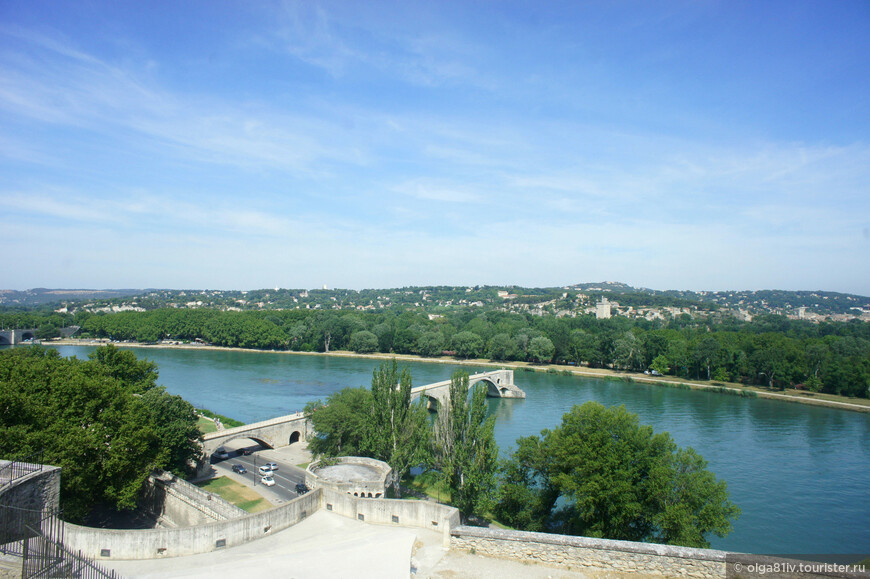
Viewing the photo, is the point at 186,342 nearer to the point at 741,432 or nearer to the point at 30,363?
the point at 30,363

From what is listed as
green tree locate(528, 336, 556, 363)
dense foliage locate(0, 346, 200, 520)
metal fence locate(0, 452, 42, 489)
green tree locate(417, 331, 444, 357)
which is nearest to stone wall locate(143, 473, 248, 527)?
dense foliage locate(0, 346, 200, 520)

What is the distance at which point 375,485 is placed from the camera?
16.2 m

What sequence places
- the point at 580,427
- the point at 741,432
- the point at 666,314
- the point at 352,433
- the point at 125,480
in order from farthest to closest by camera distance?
the point at 666,314
the point at 741,432
the point at 352,433
the point at 580,427
the point at 125,480

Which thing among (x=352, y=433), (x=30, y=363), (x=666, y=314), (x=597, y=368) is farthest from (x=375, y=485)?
(x=666, y=314)

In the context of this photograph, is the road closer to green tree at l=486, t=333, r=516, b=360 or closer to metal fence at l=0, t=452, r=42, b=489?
metal fence at l=0, t=452, r=42, b=489

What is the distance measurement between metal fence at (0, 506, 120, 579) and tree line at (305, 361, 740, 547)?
41.5 ft

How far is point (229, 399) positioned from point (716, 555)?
42.7 m

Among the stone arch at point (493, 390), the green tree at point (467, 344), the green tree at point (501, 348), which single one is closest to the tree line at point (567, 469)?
the stone arch at point (493, 390)

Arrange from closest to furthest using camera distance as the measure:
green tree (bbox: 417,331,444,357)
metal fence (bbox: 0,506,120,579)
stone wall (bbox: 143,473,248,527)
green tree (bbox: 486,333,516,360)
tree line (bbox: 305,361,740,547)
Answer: metal fence (bbox: 0,506,120,579)
stone wall (bbox: 143,473,248,527)
tree line (bbox: 305,361,740,547)
green tree (bbox: 486,333,516,360)
green tree (bbox: 417,331,444,357)

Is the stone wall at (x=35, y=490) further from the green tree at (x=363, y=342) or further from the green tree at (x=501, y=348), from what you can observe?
the green tree at (x=363, y=342)

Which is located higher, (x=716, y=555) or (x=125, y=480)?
(x=716, y=555)

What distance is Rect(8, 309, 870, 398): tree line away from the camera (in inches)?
2270

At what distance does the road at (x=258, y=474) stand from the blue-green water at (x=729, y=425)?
31.5 feet

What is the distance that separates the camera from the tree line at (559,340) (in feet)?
189
